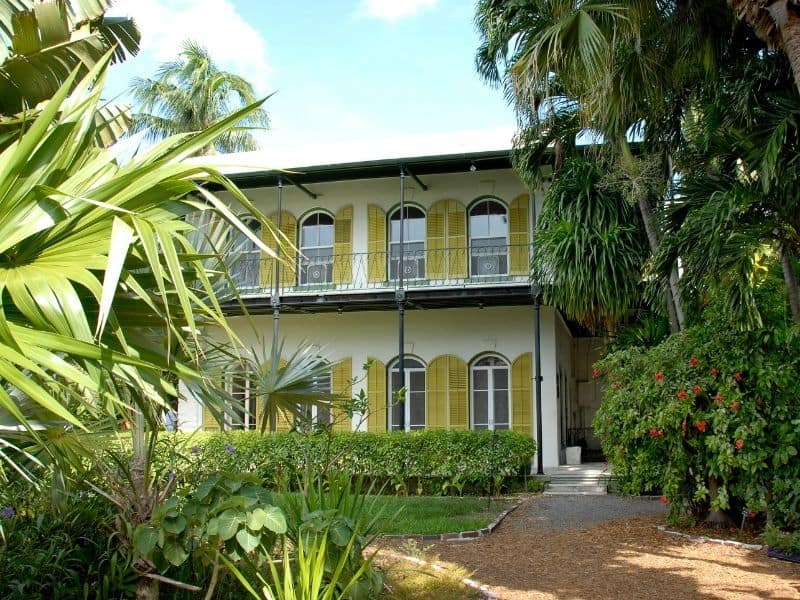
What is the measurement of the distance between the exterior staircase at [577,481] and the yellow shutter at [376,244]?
18.4 ft

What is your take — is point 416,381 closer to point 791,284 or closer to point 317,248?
point 317,248

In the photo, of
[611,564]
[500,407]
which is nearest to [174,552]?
[611,564]

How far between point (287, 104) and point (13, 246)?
13.9ft

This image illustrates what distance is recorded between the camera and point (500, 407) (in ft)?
53.4

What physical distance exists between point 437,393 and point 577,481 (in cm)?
361

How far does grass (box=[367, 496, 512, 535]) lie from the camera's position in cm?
891

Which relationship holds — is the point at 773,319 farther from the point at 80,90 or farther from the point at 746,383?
the point at 80,90

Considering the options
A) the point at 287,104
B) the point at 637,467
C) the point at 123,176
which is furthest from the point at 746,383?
the point at 123,176

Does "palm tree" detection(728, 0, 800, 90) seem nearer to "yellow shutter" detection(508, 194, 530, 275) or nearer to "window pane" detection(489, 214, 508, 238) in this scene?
"yellow shutter" detection(508, 194, 530, 275)

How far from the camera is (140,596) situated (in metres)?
4.70

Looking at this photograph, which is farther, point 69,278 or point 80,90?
point 80,90

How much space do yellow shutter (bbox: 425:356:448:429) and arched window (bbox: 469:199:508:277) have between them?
2074 millimetres

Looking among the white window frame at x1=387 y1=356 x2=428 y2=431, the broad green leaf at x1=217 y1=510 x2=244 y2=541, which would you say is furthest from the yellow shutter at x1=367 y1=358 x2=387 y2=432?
the broad green leaf at x1=217 y1=510 x2=244 y2=541

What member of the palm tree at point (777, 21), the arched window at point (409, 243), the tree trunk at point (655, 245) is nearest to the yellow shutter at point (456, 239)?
the arched window at point (409, 243)
